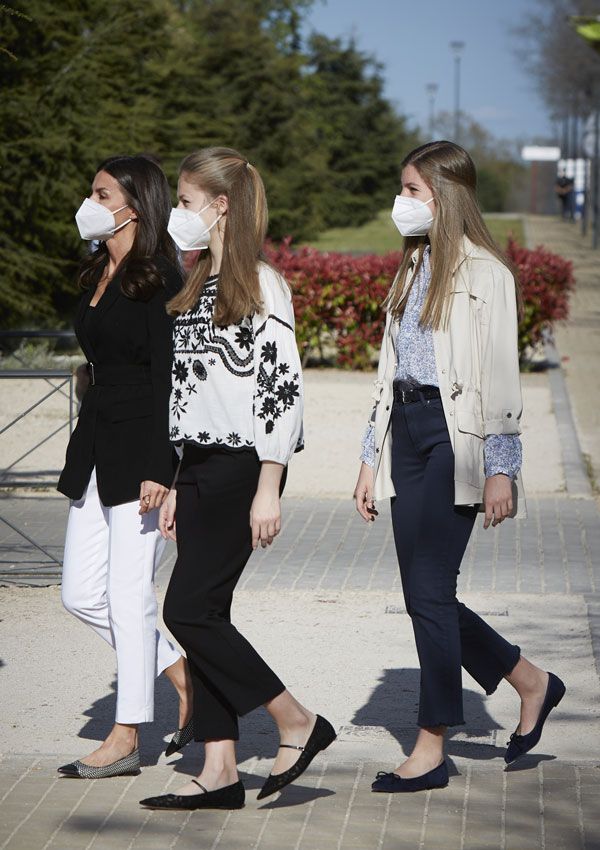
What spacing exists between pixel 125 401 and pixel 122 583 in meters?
0.55

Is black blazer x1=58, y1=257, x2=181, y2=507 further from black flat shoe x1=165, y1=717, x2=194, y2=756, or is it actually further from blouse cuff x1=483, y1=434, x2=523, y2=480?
blouse cuff x1=483, y1=434, x2=523, y2=480

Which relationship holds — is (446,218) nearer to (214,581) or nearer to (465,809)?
(214,581)

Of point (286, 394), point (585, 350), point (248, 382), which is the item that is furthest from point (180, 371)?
point (585, 350)

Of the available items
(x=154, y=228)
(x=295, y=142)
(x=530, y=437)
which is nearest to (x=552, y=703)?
(x=154, y=228)

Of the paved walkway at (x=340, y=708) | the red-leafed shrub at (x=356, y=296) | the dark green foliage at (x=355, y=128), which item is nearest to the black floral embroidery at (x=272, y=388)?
the paved walkway at (x=340, y=708)

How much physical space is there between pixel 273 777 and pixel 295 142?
131ft

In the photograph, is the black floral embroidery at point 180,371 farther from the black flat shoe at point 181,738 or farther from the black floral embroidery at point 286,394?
the black flat shoe at point 181,738

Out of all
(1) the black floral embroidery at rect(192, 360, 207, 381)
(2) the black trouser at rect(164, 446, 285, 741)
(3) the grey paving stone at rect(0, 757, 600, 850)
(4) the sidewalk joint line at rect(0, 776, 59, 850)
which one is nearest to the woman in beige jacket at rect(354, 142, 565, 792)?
(3) the grey paving stone at rect(0, 757, 600, 850)

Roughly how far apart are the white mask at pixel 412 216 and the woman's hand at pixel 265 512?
35.7 inches

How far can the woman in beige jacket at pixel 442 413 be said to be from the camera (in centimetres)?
397

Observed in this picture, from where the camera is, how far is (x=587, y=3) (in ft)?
209

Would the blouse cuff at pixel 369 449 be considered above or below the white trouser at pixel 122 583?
above

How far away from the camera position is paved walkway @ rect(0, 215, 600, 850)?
12.5 ft

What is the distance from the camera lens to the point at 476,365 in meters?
3.97
